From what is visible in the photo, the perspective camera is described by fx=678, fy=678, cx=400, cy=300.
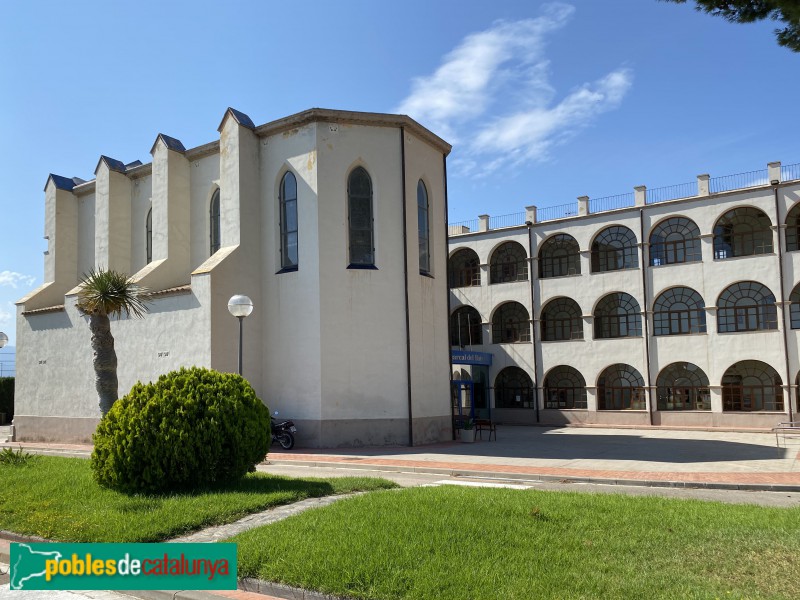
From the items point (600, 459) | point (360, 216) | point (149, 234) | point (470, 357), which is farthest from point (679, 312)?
point (149, 234)

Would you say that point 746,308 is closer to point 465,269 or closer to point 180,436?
point 465,269

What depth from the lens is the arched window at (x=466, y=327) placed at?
39656 millimetres

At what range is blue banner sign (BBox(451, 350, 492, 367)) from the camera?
110 ft

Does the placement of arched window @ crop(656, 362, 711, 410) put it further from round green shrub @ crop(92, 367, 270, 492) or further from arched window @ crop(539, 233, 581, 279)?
round green shrub @ crop(92, 367, 270, 492)

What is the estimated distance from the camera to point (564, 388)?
36.6 meters

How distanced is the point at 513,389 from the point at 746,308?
12703mm

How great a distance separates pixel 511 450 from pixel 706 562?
1489 centimetres

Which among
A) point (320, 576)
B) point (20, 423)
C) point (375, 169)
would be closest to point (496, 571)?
point (320, 576)

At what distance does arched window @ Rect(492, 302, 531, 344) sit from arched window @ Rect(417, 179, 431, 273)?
1423cm

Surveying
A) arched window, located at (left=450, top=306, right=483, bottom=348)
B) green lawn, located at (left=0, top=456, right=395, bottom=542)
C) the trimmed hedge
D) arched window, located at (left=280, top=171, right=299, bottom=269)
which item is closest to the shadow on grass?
green lawn, located at (left=0, top=456, right=395, bottom=542)

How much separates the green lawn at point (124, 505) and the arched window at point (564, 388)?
26.0m

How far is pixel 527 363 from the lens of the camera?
123 ft

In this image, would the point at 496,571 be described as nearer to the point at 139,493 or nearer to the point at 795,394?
the point at 139,493

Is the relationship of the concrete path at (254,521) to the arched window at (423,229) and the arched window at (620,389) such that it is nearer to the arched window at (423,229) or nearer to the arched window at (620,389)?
the arched window at (423,229)
